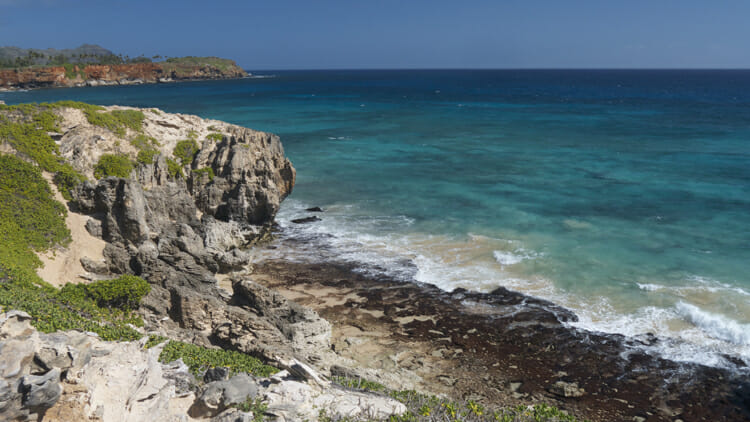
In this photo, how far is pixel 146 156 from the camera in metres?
28.1

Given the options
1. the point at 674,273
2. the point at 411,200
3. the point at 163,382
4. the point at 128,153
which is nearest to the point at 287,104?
the point at 411,200

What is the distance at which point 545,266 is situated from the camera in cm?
2758

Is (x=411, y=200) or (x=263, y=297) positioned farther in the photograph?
(x=411, y=200)

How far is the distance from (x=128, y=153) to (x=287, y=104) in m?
91.0

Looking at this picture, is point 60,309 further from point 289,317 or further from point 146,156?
point 146,156

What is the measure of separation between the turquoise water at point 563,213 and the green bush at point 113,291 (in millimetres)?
12624

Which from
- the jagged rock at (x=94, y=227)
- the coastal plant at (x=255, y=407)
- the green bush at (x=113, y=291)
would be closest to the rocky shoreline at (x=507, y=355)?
the coastal plant at (x=255, y=407)

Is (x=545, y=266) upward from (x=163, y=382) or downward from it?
downward

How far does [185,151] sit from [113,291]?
1529 centimetres

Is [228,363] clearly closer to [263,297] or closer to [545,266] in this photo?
[263,297]

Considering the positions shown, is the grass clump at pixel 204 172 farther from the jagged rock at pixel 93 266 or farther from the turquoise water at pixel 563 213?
the jagged rock at pixel 93 266

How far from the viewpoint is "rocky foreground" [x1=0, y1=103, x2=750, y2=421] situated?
35.7ft

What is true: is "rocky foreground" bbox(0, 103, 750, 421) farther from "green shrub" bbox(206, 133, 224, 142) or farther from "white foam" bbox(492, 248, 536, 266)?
"white foam" bbox(492, 248, 536, 266)

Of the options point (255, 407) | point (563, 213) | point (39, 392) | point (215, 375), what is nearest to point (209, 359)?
point (215, 375)
